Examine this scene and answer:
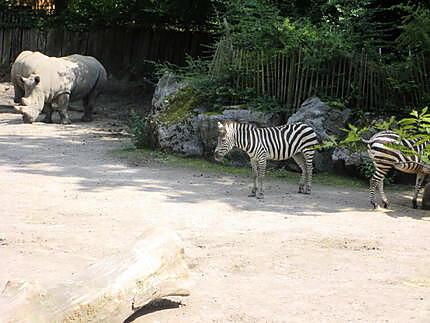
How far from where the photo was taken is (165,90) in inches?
611

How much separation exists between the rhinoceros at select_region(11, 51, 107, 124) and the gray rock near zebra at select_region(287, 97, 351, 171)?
23.5 feet

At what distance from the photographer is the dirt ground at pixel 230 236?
20.9ft

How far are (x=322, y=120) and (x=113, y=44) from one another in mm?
12794

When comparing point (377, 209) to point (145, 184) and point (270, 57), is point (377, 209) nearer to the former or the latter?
point (145, 184)

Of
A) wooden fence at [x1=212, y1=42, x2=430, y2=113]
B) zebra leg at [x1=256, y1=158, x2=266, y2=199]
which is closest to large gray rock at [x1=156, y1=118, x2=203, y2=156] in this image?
wooden fence at [x1=212, y1=42, x2=430, y2=113]

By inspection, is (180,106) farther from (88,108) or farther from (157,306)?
(157,306)

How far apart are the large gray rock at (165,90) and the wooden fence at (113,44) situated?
6945 millimetres

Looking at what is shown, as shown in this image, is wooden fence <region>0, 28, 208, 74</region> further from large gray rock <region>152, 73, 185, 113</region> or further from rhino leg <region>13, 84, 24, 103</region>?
large gray rock <region>152, 73, 185, 113</region>

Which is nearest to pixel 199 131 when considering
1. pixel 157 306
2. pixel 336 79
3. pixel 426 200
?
pixel 336 79

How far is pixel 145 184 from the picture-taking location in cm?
1157

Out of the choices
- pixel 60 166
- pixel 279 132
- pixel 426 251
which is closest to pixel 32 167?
pixel 60 166

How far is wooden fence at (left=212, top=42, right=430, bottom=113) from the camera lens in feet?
43.1

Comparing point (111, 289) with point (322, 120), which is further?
point (322, 120)

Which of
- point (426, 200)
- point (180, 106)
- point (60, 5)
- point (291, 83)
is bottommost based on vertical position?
point (426, 200)
